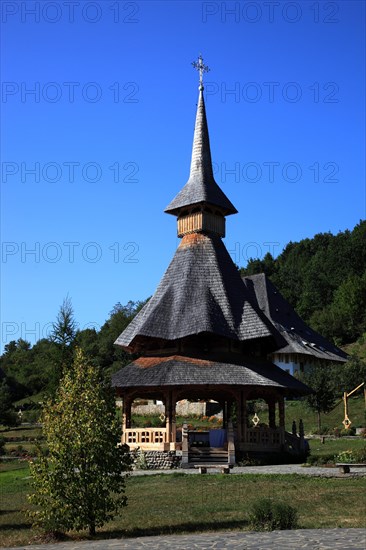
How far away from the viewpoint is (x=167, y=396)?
28.8 metres

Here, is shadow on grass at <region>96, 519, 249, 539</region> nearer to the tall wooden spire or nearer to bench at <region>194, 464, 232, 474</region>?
bench at <region>194, 464, 232, 474</region>

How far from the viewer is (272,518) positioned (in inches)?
481

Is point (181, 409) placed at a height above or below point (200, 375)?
below

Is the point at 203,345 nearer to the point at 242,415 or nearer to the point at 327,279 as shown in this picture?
the point at 242,415

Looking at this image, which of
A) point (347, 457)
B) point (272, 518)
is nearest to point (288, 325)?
point (347, 457)

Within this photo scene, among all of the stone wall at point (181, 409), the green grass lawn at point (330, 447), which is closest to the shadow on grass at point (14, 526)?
the green grass lawn at point (330, 447)

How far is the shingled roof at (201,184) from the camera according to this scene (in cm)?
3550

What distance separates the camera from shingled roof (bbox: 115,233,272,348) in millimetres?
30234

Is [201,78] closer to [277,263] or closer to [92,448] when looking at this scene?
[92,448]

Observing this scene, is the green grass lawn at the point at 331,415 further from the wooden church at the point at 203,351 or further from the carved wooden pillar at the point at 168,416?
the carved wooden pillar at the point at 168,416

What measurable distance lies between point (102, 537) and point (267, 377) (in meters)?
17.0

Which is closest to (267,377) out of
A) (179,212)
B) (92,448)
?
(179,212)

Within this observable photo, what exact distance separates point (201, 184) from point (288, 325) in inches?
1329

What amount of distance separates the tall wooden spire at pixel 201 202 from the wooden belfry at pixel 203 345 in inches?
2.5
